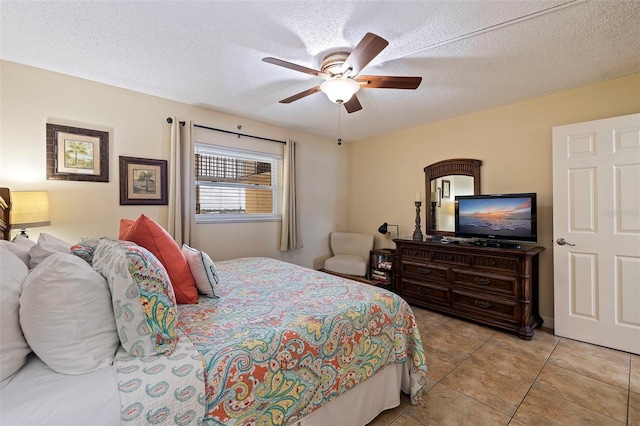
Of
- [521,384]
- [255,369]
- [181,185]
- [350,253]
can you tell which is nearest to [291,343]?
[255,369]

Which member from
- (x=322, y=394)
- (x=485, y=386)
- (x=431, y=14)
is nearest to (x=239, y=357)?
(x=322, y=394)

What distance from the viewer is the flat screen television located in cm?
286

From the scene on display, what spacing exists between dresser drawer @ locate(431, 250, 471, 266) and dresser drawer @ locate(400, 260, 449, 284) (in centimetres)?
9

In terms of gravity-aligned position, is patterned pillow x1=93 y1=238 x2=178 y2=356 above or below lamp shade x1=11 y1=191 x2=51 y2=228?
below

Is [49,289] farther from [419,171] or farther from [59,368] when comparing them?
[419,171]

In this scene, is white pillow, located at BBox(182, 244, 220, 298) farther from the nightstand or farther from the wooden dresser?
the nightstand

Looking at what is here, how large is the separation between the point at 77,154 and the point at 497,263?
168 inches

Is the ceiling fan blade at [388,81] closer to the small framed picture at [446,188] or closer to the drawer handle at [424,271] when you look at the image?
the small framed picture at [446,188]

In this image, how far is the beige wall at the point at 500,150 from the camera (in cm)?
273

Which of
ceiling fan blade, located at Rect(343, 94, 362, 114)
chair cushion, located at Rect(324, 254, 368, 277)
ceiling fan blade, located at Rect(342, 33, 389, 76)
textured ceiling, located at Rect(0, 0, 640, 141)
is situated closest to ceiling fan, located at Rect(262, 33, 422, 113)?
ceiling fan blade, located at Rect(342, 33, 389, 76)

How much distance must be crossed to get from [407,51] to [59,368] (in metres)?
2.65

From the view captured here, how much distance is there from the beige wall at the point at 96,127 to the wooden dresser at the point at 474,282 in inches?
76.9

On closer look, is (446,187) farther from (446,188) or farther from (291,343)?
(291,343)

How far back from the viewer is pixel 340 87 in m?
2.05
